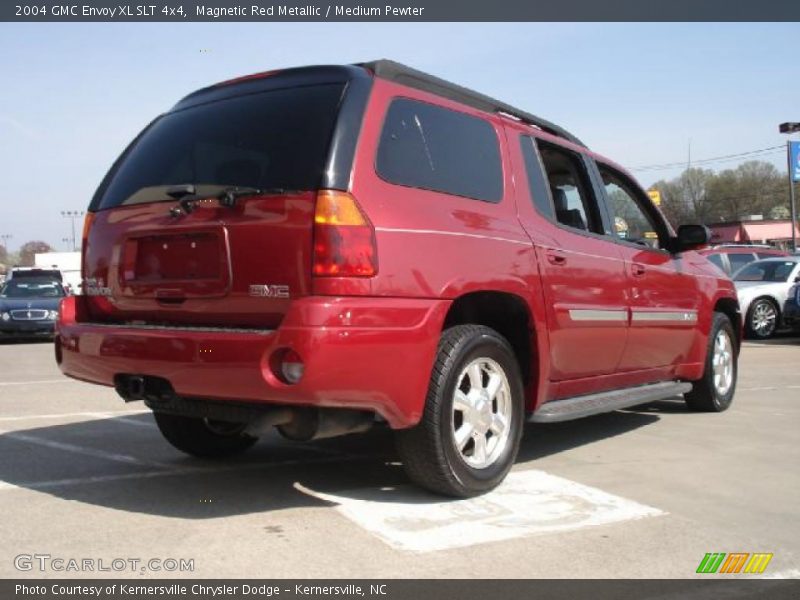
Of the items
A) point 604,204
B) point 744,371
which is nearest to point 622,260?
point 604,204

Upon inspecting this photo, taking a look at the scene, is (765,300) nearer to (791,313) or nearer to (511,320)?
(791,313)

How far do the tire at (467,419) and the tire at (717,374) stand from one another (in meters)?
3.01

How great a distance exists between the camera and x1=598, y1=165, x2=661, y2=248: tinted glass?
564cm

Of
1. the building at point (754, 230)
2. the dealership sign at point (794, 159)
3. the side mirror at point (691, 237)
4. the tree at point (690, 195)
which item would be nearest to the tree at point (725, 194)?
the tree at point (690, 195)

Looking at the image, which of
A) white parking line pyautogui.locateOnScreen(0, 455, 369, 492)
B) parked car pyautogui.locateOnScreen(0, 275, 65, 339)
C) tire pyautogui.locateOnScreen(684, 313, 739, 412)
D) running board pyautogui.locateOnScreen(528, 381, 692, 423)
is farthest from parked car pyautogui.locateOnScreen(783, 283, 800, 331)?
parked car pyautogui.locateOnScreen(0, 275, 65, 339)

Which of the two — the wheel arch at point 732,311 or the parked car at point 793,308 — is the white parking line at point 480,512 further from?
the parked car at point 793,308

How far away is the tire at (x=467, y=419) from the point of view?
12.1ft

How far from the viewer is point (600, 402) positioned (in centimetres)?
482

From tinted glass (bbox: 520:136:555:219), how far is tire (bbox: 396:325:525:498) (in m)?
0.92

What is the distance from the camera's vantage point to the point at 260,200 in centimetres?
346

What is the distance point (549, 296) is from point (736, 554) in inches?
64.0

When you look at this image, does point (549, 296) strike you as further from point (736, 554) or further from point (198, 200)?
point (198, 200)

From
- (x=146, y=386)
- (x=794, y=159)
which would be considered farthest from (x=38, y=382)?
(x=794, y=159)

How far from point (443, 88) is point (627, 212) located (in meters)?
2.32
